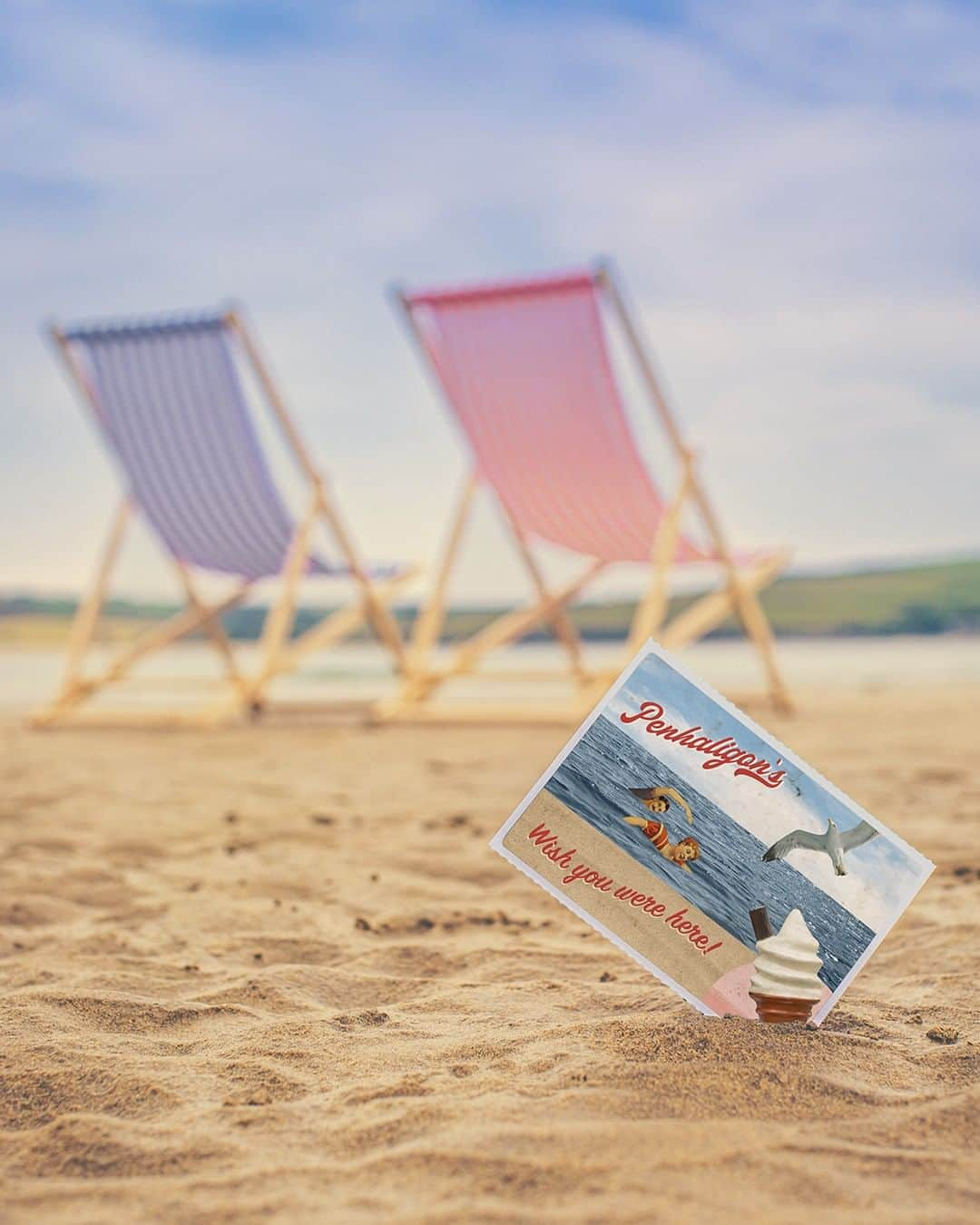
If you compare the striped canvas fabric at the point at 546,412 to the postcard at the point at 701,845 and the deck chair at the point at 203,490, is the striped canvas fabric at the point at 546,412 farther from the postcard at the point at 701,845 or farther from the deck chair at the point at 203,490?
the postcard at the point at 701,845

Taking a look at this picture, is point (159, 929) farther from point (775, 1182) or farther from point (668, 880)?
point (775, 1182)

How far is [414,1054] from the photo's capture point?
5.04ft

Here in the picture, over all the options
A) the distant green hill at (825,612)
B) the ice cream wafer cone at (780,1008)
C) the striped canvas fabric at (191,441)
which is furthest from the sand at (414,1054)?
the distant green hill at (825,612)

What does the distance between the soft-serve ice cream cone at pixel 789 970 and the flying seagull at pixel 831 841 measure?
0.07 meters

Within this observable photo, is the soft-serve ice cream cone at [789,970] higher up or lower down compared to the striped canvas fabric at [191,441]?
higher up

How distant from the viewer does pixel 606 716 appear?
1.50 meters

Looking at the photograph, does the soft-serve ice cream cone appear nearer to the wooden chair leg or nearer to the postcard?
the postcard

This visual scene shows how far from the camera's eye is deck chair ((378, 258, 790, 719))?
15.0ft

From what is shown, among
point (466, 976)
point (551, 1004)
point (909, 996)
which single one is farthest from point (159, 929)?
point (909, 996)

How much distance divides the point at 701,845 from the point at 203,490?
3.99 meters

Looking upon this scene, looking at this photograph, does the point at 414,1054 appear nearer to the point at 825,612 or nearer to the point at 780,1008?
the point at 780,1008

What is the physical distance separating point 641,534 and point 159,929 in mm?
3040

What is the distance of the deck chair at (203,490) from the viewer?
5.00 m

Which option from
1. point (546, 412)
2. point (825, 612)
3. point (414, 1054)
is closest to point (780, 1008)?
point (414, 1054)
